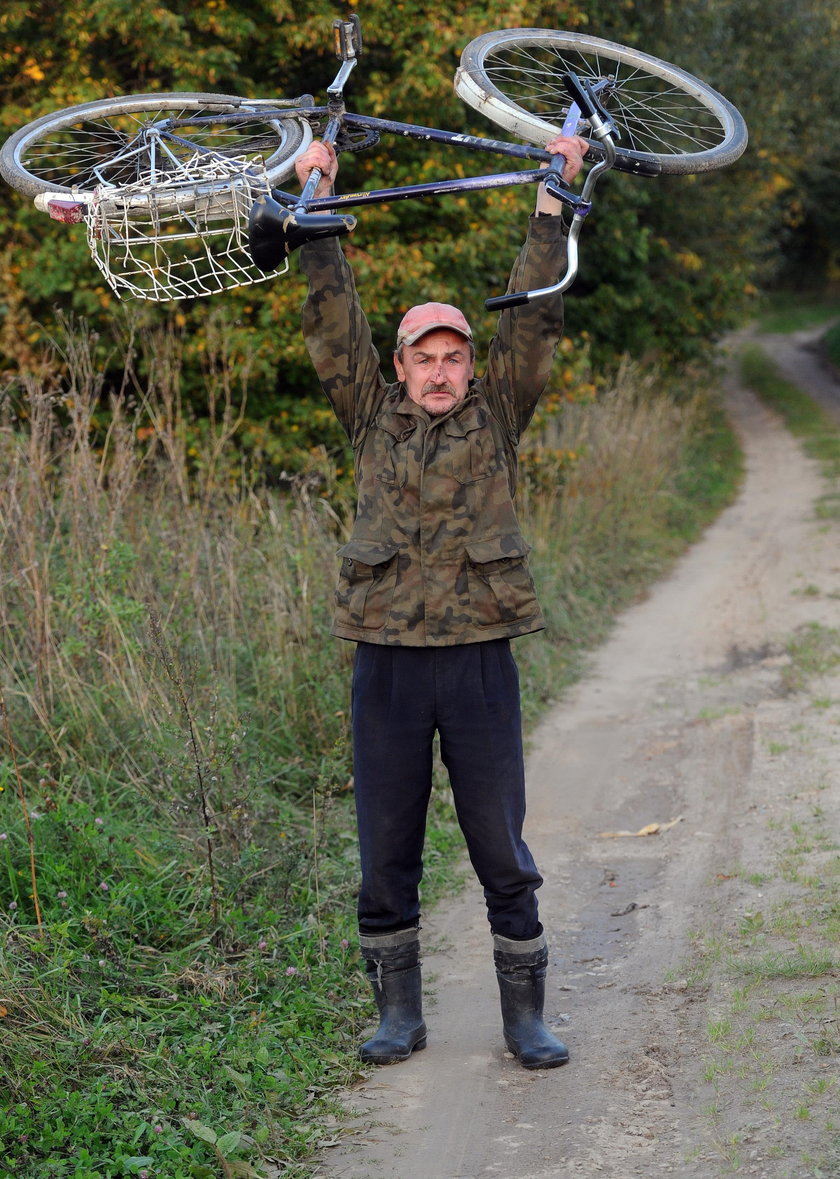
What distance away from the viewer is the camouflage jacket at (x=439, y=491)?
367 centimetres

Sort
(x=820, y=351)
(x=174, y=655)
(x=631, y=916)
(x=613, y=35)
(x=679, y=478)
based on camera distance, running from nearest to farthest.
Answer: (x=631, y=916) < (x=174, y=655) < (x=613, y=35) < (x=679, y=478) < (x=820, y=351)

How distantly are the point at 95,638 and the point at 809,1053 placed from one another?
347 centimetres

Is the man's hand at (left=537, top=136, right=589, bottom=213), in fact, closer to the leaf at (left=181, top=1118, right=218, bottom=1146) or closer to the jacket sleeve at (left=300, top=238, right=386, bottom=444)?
the jacket sleeve at (left=300, top=238, right=386, bottom=444)

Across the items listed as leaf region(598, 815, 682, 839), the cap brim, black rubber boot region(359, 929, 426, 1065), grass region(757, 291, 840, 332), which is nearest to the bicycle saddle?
the cap brim

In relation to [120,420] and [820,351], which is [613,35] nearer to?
[120,420]

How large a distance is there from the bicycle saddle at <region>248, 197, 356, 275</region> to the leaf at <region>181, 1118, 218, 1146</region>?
2351 mm

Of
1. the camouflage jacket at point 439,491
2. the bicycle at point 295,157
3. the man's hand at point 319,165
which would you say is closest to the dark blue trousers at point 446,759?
the camouflage jacket at point 439,491

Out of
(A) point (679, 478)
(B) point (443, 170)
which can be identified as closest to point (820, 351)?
(A) point (679, 478)

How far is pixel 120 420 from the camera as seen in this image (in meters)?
6.38

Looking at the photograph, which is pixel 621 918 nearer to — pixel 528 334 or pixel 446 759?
pixel 446 759

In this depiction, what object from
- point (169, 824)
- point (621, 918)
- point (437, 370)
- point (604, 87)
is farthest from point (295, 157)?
point (621, 918)

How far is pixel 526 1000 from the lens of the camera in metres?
3.87

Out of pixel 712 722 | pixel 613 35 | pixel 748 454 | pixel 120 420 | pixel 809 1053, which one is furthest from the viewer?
pixel 748 454

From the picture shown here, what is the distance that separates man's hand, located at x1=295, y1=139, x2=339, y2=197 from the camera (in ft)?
12.3
